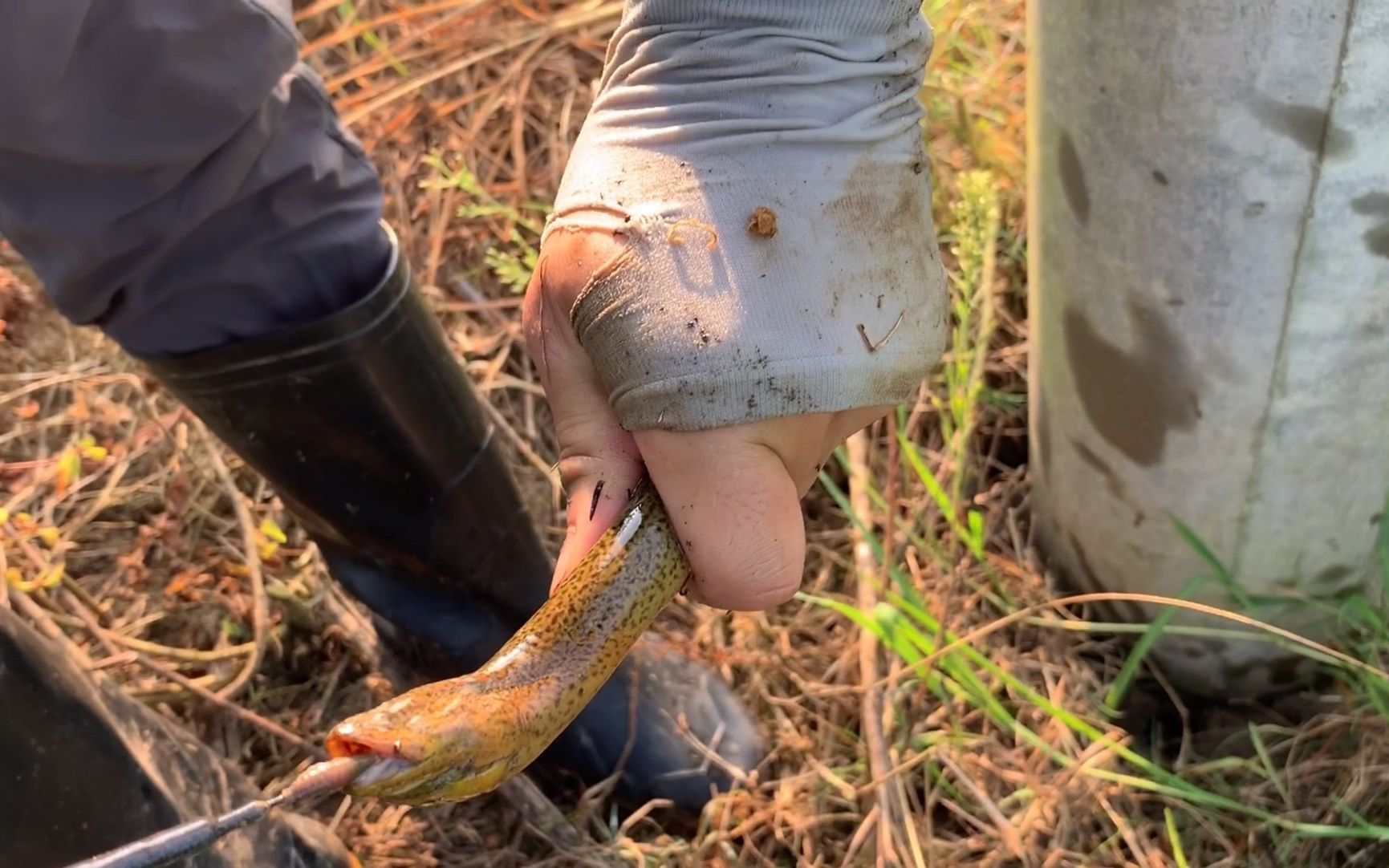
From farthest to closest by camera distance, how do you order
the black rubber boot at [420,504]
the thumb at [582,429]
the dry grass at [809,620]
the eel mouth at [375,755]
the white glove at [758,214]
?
1. the dry grass at [809,620]
2. the black rubber boot at [420,504]
3. the thumb at [582,429]
4. the white glove at [758,214]
5. the eel mouth at [375,755]

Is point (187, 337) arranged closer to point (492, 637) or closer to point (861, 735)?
point (492, 637)

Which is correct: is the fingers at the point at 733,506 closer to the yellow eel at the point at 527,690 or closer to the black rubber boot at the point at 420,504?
the yellow eel at the point at 527,690

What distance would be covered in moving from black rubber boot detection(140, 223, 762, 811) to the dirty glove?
506 mm

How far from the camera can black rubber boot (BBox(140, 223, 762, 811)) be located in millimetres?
1702

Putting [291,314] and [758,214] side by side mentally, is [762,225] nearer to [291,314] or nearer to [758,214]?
[758,214]

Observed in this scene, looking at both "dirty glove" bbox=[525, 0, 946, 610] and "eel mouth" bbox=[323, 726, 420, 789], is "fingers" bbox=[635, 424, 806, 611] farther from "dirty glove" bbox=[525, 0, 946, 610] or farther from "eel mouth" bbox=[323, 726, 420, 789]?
"eel mouth" bbox=[323, 726, 420, 789]

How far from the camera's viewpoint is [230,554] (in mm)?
2369

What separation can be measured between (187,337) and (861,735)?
4.34ft

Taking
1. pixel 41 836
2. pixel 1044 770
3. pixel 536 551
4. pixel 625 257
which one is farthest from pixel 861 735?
pixel 41 836

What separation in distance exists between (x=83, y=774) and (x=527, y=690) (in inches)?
21.4

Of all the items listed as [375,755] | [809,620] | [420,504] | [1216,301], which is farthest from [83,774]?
[1216,301]

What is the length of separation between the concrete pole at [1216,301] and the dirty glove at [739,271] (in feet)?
1.17

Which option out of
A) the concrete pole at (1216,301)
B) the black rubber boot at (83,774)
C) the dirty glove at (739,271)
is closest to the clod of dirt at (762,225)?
the dirty glove at (739,271)

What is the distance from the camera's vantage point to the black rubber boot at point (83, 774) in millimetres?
1220
